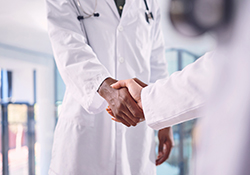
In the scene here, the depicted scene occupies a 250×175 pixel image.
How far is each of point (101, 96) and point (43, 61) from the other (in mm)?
1602

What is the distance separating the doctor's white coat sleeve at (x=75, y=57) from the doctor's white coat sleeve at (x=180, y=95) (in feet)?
0.69

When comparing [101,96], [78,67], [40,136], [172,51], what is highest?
[172,51]

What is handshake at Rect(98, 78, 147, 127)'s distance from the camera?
0.63 meters

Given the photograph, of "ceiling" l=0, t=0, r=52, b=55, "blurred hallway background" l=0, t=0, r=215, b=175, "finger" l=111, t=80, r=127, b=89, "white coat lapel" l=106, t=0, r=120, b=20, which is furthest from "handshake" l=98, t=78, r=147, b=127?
"ceiling" l=0, t=0, r=52, b=55

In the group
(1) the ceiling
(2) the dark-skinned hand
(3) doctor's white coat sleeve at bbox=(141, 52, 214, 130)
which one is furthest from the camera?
(1) the ceiling

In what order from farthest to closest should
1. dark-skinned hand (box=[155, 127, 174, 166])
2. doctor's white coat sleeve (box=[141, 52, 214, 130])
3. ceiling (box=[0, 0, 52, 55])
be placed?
ceiling (box=[0, 0, 52, 55]), dark-skinned hand (box=[155, 127, 174, 166]), doctor's white coat sleeve (box=[141, 52, 214, 130])

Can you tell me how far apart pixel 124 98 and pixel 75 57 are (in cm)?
24

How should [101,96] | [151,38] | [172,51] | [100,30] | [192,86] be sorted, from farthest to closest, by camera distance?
[172,51], [151,38], [100,30], [101,96], [192,86]

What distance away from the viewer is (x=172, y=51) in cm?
203

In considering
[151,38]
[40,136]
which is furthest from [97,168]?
[40,136]

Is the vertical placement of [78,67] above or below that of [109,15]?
below

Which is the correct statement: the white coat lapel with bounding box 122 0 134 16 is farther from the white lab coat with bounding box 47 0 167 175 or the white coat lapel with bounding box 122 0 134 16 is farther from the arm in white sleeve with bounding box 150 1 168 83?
the arm in white sleeve with bounding box 150 1 168 83

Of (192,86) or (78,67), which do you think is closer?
(192,86)

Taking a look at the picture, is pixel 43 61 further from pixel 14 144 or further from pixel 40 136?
pixel 14 144
